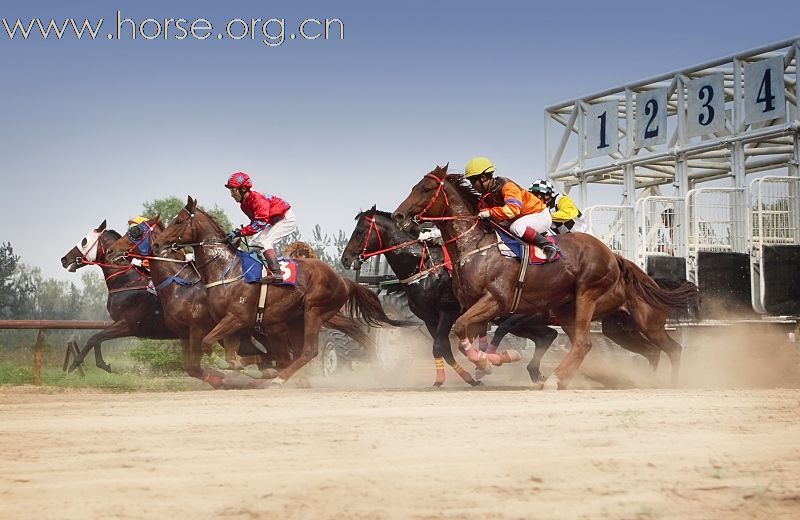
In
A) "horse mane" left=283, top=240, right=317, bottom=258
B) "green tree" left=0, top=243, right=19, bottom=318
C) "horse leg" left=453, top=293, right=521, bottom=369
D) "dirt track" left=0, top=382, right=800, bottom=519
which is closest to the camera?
"dirt track" left=0, top=382, right=800, bottom=519

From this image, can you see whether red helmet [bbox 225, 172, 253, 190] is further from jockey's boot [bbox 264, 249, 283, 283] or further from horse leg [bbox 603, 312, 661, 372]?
horse leg [bbox 603, 312, 661, 372]

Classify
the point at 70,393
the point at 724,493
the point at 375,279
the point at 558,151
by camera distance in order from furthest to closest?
the point at 558,151 → the point at 375,279 → the point at 70,393 → the point at 724,493

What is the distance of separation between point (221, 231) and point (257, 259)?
678mm

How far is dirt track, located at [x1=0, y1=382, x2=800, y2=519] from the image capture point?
494 cm

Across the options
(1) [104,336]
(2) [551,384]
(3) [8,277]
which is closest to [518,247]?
(2) [551,384]

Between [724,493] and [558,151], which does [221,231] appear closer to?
[724,493]

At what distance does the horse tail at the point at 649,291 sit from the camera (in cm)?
1269

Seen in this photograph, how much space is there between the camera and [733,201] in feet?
53.8

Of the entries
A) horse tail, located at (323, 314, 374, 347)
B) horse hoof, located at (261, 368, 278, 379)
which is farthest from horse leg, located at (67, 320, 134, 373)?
horse tail, located at (323, 314, 374, 347)

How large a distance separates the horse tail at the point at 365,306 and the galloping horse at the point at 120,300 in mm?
2485

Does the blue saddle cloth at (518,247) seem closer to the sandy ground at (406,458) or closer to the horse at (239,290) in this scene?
the sandy ground at (406,458)

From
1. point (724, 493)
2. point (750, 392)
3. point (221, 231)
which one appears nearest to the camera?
point (724, 493)

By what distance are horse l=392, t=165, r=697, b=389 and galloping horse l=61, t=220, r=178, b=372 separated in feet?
15.0

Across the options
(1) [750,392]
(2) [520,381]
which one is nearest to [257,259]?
(2) [520,381]
